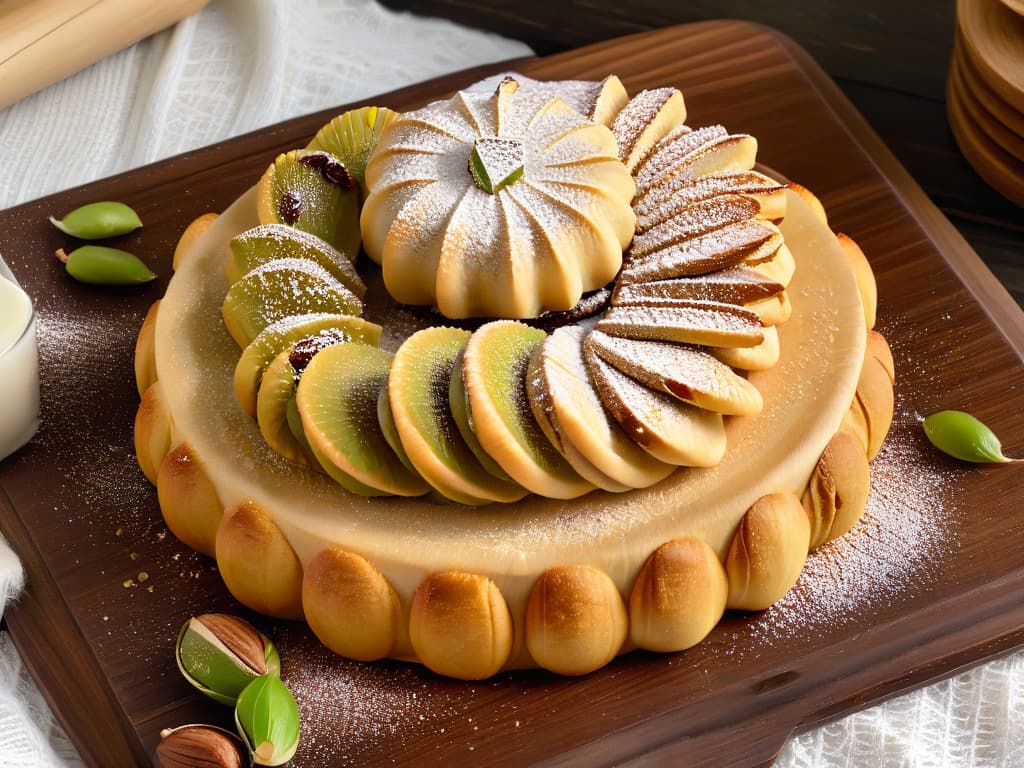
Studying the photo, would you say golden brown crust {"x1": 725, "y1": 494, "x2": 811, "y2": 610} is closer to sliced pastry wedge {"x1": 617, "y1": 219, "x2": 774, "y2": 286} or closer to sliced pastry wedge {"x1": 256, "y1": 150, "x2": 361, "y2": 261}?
sliced pastry wedge {"x1": 617, "y1": 219, "x2": 774, "y2": 286}

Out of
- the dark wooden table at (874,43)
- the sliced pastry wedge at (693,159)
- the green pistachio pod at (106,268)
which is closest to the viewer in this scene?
the sliced pastry wedge at (693,159)

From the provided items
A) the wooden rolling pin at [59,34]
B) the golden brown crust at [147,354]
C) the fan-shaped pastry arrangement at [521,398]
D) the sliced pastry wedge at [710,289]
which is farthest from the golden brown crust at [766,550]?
the wooden rolling pin at [59,34]

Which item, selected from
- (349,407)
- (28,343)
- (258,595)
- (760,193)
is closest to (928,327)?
(760,193)

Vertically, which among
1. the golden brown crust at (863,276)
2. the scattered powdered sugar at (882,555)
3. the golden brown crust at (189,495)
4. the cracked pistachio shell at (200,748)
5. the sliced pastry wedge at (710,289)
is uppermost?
the sliced pastry wedge at (710,289)

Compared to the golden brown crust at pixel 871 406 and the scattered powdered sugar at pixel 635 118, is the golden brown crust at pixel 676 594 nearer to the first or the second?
the golden brown crust at pixel 871 406

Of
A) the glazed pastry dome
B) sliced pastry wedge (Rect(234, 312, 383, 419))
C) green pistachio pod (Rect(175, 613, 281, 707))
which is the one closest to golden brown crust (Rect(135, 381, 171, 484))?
sliced pastry wedge (Rect(234, 312, 383, 419))

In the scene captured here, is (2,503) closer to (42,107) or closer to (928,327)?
(42,107)
